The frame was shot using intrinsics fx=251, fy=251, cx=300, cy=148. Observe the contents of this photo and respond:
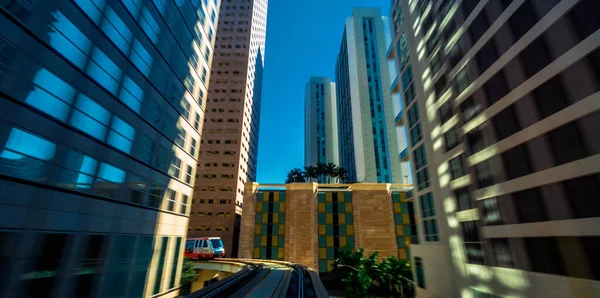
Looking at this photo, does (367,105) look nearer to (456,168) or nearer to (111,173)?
(456,168)

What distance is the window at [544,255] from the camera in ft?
46.0

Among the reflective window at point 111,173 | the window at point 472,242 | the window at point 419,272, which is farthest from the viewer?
the window at point 419,272

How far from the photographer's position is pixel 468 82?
2161cm

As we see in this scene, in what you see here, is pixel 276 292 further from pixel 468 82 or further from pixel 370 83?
pixel 370 83

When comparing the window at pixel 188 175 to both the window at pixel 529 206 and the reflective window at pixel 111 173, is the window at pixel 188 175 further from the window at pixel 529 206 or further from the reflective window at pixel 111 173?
the window at pixel 529 206

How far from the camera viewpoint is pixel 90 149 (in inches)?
531

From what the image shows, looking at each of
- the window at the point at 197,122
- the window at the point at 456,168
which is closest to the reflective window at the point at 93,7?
the window at the point at 197,122

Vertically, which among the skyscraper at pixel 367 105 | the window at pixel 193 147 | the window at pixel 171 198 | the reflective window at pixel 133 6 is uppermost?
the skyscraper at pixel 367 105

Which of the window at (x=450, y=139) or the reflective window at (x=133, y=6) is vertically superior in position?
the reflective window at (x=133, y=6)

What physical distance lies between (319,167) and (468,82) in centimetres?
5513

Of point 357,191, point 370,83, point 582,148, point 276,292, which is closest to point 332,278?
point 357,191

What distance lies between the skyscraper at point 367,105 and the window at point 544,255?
74634 mm

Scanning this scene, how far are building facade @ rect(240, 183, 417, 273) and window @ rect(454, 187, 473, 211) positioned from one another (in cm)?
2753

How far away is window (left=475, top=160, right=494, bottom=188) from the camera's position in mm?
19031
